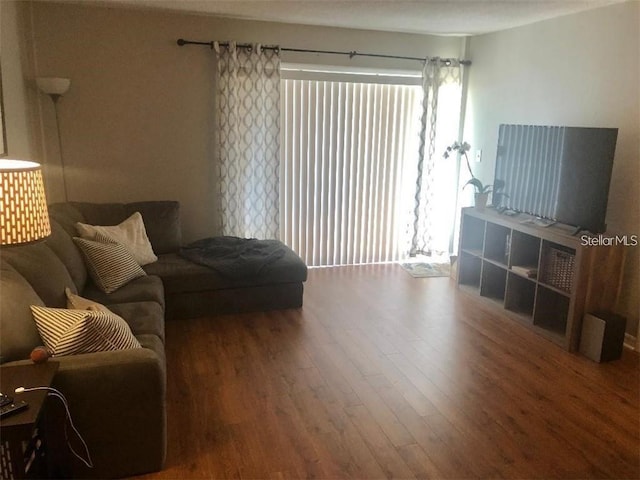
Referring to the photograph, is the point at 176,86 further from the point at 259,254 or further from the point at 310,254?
the point at 310,254

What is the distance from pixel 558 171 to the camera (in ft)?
12.4

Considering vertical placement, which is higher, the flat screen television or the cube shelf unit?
the flat screen television

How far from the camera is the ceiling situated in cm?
378

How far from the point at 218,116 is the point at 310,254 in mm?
1720

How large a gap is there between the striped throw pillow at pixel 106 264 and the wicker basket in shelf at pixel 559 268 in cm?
303

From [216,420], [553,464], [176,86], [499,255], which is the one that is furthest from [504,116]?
[216,420]

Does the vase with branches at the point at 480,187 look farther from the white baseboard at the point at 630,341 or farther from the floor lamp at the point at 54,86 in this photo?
the floor lamp at the point at 54,86

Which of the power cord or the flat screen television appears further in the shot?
the flat screen television

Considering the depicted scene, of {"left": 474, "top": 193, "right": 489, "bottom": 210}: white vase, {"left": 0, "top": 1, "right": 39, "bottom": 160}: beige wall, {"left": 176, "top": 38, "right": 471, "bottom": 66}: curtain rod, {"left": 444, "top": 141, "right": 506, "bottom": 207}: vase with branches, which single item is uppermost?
{"left": 176, "top": 38, "right": 471, "bottom": 66}: curtain rod

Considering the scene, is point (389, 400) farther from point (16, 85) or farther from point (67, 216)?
point (16, 85)

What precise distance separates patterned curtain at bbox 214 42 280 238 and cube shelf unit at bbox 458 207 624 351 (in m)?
1.90

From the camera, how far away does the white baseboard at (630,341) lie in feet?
11.7

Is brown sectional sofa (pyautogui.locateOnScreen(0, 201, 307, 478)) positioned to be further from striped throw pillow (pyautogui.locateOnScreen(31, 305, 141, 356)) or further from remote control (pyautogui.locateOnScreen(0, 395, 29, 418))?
remote control (pyautogui.locateOnScreen(0, 395, 29, 418))

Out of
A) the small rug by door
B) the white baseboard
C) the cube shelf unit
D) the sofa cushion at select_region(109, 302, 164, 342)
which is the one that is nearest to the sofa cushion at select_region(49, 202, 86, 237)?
the sofa cushion at select_region(109, 302, 164, 342)
